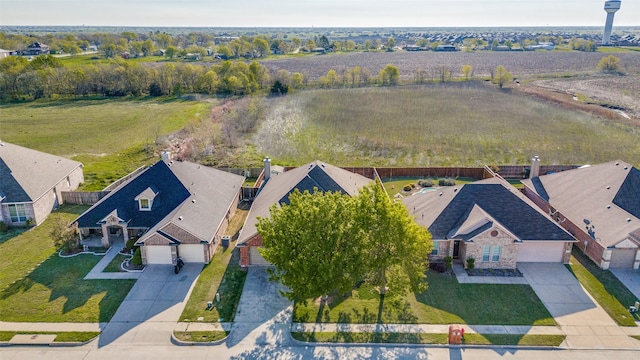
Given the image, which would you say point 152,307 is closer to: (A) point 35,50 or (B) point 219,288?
(B) point 219,288

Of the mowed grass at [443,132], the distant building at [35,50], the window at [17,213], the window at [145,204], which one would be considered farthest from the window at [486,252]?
the distant building at [35,50]

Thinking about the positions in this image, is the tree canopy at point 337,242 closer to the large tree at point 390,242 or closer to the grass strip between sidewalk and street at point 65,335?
the large tree at point 390,242

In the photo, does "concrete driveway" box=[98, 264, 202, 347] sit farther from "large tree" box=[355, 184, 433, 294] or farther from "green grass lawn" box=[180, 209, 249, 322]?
"large tree" box=[355, 184, 433, 294]

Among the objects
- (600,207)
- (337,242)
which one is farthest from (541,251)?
(337,242)

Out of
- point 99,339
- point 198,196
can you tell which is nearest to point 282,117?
point 198,196

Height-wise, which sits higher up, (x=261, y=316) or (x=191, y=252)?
(x=191, y=252)

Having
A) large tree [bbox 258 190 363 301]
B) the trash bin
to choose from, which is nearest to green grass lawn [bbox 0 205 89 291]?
large tree [bbox 258 190 363 301]

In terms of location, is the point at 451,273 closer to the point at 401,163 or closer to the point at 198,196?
the point at 198,196

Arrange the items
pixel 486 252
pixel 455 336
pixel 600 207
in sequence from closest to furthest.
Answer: pixel 455 336 → pixel 486 252 → pixel 600 207
